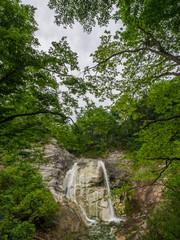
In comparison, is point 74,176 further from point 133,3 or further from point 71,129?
point 133,3

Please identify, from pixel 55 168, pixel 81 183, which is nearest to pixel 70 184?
pixel 81 183

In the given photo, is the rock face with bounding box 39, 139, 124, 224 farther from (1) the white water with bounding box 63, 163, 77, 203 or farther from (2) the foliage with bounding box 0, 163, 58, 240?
(2) the foliage with bounding box 0, 163, 58, 240

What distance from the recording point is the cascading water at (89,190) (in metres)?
10.4

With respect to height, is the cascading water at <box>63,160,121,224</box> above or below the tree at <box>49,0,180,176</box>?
below

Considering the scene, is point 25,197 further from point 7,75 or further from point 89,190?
point 89,190

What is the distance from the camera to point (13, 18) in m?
3.77

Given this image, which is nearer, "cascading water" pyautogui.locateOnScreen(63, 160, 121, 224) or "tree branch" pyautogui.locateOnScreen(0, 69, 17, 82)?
"tree branch" pyautogui.locateOnScreen(0, 69, 17, 82)

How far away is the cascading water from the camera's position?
1038 centimetres

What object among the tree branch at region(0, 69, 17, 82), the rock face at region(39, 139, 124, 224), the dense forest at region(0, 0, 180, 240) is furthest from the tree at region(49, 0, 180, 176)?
the rock face at region(39, 139, 124, 224)

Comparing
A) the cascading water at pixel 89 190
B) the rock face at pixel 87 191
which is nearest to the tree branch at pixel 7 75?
the rock face at pixel 87 191

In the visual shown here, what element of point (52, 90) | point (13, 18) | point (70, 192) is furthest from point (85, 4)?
point (70, 192)

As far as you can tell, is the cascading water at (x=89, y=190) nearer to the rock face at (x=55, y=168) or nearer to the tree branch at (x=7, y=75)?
the rock face at (x=55, y=168)

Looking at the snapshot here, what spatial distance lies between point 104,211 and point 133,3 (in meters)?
13.6

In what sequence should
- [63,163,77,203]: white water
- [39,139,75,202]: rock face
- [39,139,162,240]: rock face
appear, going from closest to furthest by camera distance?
1. [39,139,162,240]: rock face
2. [39,139,75,202]: rock face
3. [63,163,77,203]: white water
